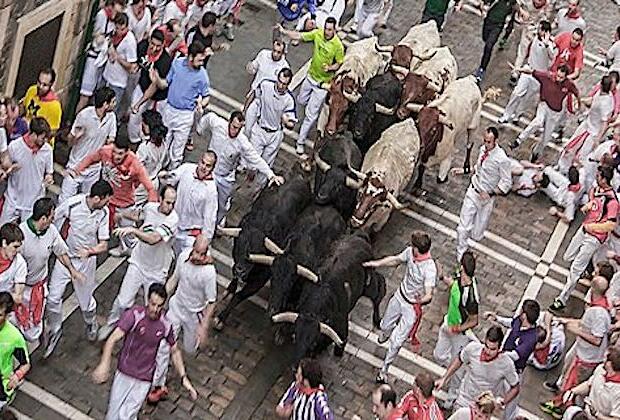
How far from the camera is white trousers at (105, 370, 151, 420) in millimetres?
11156

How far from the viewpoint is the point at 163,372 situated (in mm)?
12320

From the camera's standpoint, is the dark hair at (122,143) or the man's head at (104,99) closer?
the dark hair at (122,143)

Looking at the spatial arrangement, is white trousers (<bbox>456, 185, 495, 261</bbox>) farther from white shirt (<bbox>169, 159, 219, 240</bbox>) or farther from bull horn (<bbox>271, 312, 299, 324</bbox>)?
white shirt (<bbox>169, 159, 219, 240</bbox>)

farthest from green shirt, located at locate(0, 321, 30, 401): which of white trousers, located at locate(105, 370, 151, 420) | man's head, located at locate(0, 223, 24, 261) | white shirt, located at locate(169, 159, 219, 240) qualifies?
white shirt, located at locate(169, 159, 219, 240)

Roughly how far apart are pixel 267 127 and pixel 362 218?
2003 mm

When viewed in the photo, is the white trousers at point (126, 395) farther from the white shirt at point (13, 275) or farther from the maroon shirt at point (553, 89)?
the maroon shirt at point (553, 89)

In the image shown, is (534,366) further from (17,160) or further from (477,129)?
(17,160)

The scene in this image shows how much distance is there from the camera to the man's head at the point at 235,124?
47.5 ft

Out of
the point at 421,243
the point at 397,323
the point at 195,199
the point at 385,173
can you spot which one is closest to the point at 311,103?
the point at 385,173

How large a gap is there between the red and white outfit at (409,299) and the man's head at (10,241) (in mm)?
4432

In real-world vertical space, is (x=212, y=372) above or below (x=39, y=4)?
below

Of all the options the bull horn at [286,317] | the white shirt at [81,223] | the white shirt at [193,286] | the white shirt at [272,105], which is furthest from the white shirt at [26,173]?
the white shirt at [272,105]

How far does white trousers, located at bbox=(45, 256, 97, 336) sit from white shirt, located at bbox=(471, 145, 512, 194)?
5.48 meters

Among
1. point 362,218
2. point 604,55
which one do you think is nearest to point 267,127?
point 362,218
